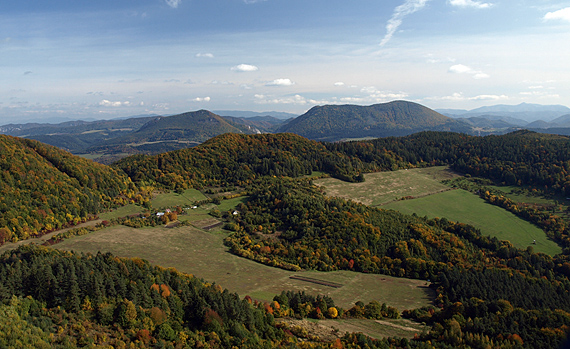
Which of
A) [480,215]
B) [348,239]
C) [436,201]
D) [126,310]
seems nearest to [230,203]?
[348,239]

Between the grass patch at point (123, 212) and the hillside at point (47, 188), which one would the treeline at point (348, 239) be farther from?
the hillside at point (47, 188)

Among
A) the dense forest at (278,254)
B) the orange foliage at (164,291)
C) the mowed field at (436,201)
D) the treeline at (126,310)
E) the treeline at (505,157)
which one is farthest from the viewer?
the treeline at (505,157)

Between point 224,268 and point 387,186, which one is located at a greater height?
point 387,186

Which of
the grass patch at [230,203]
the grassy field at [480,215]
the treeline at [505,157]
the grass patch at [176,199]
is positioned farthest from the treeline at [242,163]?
the grassy field at [480,215]

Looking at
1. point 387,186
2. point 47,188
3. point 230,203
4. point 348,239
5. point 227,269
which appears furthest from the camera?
point 387,186

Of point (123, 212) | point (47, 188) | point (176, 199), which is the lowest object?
point (123, 212)

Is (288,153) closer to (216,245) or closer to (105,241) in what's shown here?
(216,245)

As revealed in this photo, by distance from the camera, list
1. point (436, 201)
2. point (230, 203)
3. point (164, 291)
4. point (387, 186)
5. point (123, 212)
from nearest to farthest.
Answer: point (164, 291) → point (123, 212) → point (230, 203) → point (436, 201) → point (387, 186)

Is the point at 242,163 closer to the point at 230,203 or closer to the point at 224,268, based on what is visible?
the point at 230,203
